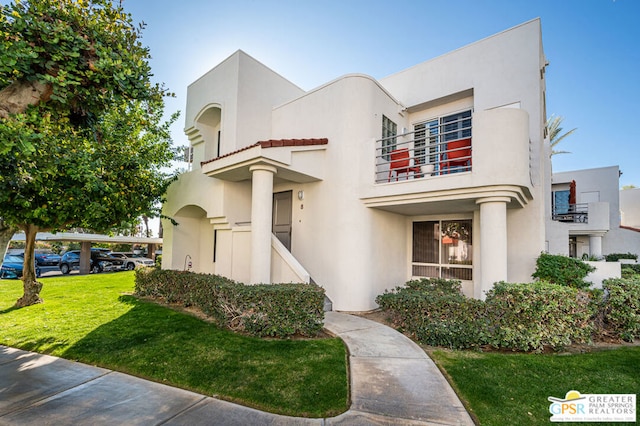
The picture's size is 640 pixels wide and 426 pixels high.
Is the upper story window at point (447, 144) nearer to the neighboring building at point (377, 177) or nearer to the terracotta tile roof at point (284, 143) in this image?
the neighboring building at point (377, 177)

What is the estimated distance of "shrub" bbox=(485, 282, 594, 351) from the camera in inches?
219

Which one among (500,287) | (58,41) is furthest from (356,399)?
(58,41)

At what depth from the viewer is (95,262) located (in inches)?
873

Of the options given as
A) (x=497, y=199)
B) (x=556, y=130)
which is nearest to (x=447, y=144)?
(x=497, y=199)

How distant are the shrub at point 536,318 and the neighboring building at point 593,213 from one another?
1073 cm

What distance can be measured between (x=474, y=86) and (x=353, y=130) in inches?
169

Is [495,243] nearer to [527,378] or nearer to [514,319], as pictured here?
[514,319]

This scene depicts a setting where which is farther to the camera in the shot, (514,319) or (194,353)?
(514,319)

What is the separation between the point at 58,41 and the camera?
3.36 m

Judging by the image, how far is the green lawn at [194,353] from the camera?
4059 mm

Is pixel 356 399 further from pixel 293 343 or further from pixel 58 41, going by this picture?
pixel 58 41

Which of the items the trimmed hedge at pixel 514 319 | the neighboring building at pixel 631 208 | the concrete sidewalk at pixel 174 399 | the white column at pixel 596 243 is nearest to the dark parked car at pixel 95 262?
the concrete sidewalk at pixel 174 399

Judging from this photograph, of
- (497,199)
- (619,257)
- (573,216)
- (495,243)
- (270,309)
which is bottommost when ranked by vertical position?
(270,309)

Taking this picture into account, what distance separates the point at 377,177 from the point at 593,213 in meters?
14.7
